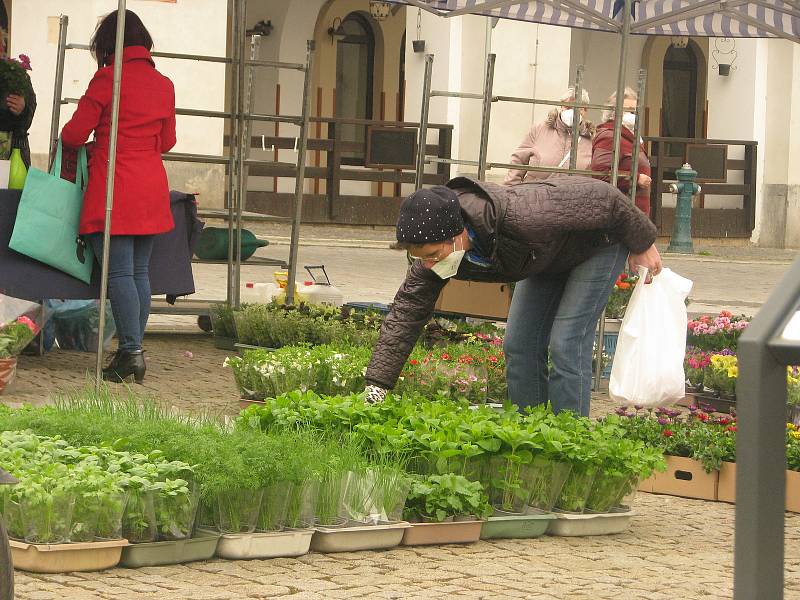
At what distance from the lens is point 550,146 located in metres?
10.3

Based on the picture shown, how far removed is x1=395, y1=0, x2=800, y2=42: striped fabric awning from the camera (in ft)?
31.5

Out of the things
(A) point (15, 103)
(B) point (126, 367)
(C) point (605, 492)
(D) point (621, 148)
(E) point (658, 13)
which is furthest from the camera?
(E) point (658, 13)

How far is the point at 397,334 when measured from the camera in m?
5.48

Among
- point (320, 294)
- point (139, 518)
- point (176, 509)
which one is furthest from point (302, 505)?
point (320, 294)

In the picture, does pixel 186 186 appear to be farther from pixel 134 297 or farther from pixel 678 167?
pixel 134 297

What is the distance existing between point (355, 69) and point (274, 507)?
838 inches

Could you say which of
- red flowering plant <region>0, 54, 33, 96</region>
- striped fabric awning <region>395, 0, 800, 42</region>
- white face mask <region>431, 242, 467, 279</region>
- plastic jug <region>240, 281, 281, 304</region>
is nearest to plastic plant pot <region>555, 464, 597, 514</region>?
white face mask <region>431, 242, 467, 279</region>

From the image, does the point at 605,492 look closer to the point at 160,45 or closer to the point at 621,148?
the point at 621,148

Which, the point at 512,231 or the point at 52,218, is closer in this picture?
the point at 512,231

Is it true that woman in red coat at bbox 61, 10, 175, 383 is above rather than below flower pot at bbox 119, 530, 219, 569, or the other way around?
above

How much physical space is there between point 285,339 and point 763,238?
17.0m

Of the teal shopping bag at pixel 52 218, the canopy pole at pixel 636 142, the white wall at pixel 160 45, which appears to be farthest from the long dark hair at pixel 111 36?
the white wall at pixel 160 45

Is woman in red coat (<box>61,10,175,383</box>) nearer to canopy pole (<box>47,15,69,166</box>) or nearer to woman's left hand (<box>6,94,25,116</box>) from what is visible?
woman's left hand (<box>6,94,25,116</box>)

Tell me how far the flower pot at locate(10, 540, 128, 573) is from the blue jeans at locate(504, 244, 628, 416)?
2.10 metres
